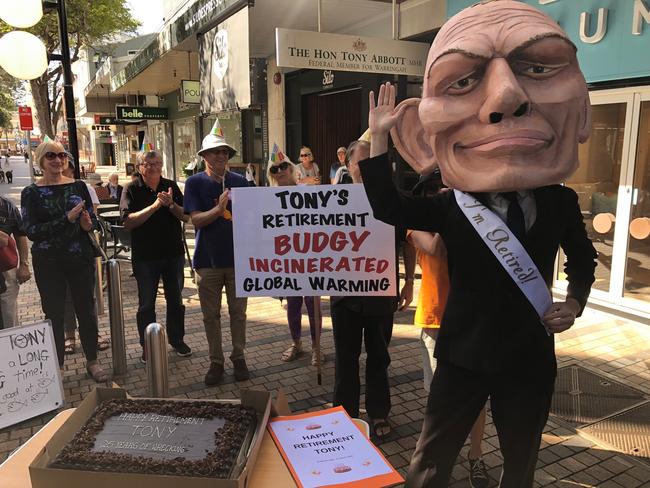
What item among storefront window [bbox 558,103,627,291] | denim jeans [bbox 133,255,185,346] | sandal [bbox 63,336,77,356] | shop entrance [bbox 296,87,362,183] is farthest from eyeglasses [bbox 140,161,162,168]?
shop entrance [bbox 296,87,362,183]

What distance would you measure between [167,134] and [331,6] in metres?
18.3

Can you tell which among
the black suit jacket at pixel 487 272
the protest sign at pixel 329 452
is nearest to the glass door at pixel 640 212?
the black suit jacket at pixel 487 272

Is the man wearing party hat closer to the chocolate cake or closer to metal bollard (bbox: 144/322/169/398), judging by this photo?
metal bollard (bbox: 144/322/169/398)

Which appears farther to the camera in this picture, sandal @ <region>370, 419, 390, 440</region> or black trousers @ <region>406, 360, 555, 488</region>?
sandal @ <region>370, 419, 390, 440</region>

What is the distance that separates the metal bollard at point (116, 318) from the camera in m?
4.59

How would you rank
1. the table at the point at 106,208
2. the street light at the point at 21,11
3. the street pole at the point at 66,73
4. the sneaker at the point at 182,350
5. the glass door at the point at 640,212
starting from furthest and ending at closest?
the table at the point at 106,208, the street pole at the point at 66,73, the street light at the point at 21,11, the glass door at the point at 640,212, the sneaker at the point at 182,350

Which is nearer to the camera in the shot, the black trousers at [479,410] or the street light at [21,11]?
the black trousers at [479,410]

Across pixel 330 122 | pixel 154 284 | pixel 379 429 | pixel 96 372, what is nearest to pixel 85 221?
pixel 154 284

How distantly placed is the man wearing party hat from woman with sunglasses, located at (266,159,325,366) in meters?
0.38

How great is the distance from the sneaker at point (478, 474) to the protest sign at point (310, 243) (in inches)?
43.0

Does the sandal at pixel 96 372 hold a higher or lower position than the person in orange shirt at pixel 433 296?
lower

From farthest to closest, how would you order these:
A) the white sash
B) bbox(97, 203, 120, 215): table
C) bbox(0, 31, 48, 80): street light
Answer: bbox(97, 203, 120, 215): table < bbox(0, 31, 48, 80): street light < the white sash

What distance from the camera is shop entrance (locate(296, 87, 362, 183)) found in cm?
1054

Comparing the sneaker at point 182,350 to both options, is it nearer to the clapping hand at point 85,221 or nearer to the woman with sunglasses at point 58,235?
the woman with sunglasses at point 58,235
